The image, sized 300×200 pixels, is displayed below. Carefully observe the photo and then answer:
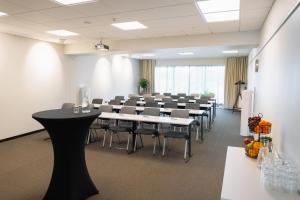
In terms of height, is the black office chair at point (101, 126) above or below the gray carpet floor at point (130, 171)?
above

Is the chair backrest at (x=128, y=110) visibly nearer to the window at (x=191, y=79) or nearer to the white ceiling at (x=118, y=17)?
the white ceiling at (x=118, y=17)

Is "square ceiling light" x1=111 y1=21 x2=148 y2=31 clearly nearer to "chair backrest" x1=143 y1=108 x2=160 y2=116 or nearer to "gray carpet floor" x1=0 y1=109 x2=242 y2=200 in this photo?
"chair backrest" x1=143 y1=108 x2=160 y2=116

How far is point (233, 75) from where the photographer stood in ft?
41.2

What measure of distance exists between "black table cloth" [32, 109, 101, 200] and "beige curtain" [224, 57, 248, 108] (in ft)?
A: 36.5

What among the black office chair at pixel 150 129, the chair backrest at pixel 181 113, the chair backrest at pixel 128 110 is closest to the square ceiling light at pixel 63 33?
the chair backrest at pixel 128 110

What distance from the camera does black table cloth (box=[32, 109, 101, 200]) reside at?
2777 millimetres

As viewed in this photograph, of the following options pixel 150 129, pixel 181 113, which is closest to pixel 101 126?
pixel 150 129

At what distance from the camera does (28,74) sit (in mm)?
6699

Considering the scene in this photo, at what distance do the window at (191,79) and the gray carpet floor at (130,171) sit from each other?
7781 mm

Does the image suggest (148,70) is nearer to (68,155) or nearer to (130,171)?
(130,171)

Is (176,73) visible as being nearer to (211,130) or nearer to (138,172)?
(211,130)

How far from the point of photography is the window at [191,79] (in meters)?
13.3

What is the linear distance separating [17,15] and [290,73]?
191 inches

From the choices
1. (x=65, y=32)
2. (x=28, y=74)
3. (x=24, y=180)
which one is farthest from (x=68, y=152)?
(x=28, y=74)
